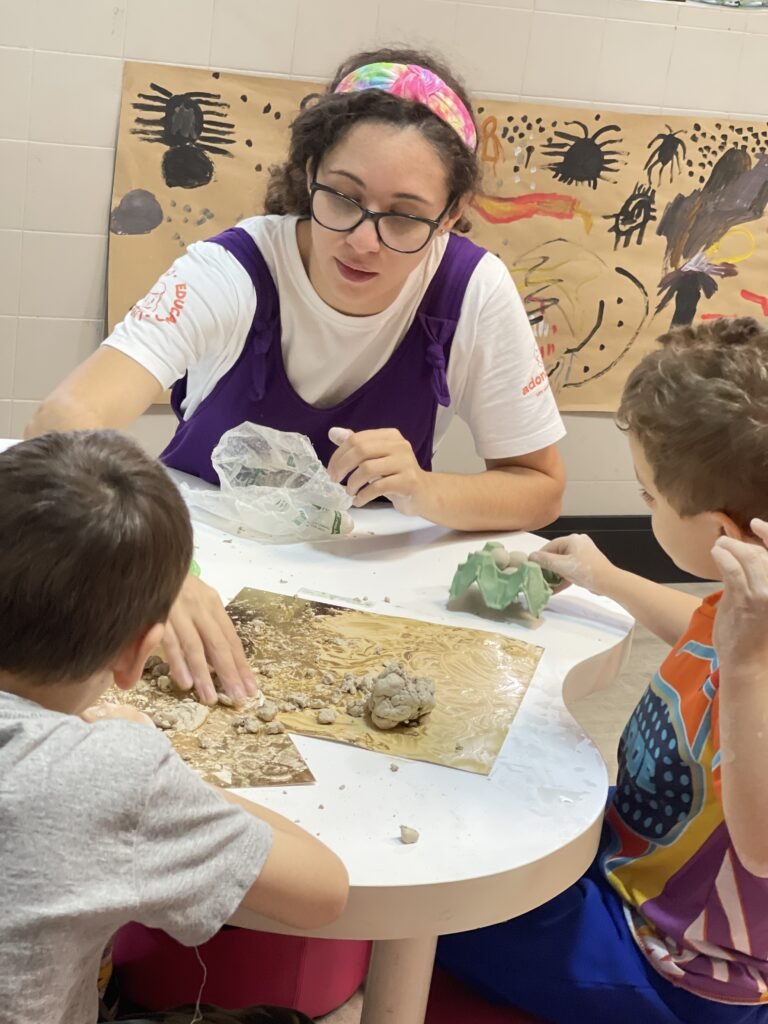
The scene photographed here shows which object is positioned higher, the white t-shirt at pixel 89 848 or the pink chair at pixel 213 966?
the white t-shirt at pixel 89 848

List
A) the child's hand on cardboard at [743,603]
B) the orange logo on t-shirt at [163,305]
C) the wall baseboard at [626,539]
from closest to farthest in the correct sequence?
the child's hand on cardboard at [743,603], the orange logo on t-shirt at [163,305], the wall baseboard at [626,539]

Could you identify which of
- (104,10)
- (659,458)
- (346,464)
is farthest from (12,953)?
(104,10)

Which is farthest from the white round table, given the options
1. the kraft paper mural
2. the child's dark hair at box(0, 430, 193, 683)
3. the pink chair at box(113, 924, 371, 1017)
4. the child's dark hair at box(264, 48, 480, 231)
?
the kraft paper mural

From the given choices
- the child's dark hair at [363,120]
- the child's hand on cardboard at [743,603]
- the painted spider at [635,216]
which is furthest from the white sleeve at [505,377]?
the painted spider at [635,216]

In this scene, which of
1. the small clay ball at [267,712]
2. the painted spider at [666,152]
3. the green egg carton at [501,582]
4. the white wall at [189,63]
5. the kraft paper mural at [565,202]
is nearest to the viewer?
the small clay ball at [267,712]

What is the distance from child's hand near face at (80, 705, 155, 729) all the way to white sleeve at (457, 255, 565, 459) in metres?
1.01

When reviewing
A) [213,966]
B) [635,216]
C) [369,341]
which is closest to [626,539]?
[635,216]

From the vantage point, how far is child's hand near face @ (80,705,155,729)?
3.52ft

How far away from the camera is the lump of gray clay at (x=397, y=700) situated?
1.18m

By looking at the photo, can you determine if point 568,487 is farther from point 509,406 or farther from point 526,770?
point 526,770

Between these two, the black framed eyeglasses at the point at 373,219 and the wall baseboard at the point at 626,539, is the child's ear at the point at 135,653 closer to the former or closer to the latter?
the black framed eyeglasses at the point at 373,219

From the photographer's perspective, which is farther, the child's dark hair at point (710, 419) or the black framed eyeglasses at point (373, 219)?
the black framed eyeglasses at point (373, 219)

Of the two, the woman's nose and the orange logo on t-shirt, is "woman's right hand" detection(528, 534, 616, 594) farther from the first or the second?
the orange logo on t-shirt

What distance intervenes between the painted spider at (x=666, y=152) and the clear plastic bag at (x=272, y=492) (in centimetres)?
237
